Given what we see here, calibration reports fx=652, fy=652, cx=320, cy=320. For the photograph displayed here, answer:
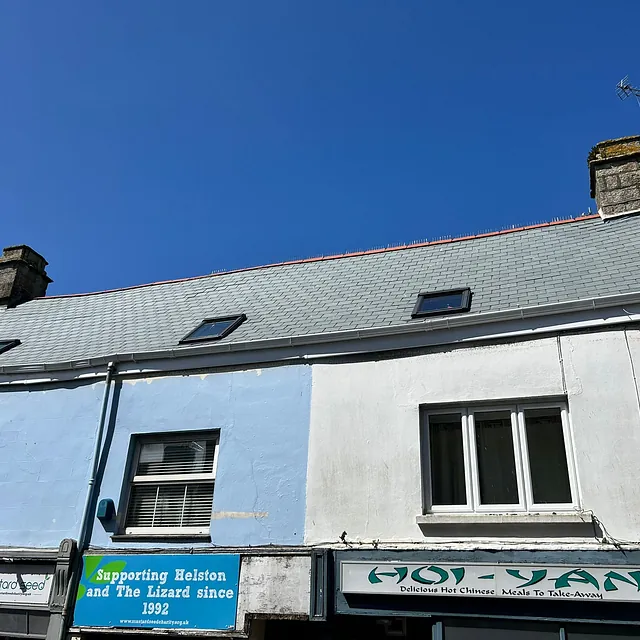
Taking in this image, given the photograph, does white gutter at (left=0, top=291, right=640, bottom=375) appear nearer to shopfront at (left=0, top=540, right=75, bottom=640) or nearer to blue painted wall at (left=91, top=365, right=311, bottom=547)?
blue painted wall at (left=91, top=365, right=311, bottom=547)

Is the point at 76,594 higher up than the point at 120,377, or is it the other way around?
the point at 120,377

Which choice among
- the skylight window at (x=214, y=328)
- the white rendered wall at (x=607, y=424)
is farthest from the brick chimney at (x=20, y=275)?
the white rendered wall at (x=607, y=424)

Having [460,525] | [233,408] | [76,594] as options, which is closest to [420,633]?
[460,525]

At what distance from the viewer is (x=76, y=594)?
882 centimetres

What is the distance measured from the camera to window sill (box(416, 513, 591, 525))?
6996mm

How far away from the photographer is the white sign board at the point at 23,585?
9.02 metres

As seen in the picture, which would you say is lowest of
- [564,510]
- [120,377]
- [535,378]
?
[564,510]

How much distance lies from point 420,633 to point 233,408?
150 inches

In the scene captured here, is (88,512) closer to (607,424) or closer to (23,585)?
(23,585)

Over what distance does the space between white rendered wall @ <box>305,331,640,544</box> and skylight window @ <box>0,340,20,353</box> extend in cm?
700

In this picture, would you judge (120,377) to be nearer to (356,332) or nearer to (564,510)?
(356,332)

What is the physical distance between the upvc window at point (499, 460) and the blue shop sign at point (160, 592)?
108 inches

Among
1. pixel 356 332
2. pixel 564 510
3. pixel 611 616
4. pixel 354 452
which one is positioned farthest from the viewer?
pixel 356 332

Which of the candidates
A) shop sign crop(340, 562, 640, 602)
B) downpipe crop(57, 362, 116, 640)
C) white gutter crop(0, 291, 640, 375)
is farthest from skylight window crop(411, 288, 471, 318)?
downpipe crop(57, 362, 116, 640)
